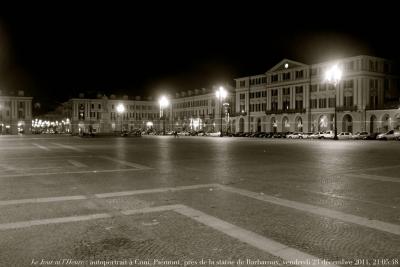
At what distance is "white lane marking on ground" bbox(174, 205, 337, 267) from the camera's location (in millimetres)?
5121

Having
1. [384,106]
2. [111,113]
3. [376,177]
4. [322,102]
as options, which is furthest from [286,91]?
[376,177]

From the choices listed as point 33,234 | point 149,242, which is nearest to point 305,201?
point 149,242

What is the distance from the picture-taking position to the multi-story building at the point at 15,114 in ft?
417

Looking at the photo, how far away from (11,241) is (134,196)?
3.87m

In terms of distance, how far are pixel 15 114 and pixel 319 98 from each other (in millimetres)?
93730

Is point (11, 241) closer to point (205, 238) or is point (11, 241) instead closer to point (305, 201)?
point (205, 238)

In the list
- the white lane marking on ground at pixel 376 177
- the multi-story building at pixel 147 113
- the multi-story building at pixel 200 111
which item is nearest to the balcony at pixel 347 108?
the multi-story building at pixel 200 111

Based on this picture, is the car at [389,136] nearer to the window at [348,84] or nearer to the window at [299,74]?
the window at [348,84]

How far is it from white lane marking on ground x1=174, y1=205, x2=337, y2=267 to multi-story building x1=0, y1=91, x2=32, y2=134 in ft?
434

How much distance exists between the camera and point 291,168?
15578 mm

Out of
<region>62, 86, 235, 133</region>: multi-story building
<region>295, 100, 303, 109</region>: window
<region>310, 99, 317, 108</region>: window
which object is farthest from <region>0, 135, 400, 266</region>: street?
<region>62, 86, 235, 133</region>: multi-story building

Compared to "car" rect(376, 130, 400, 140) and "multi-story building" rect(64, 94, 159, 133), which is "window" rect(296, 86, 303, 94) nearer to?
"car" rect(376, 130, 400, 140)

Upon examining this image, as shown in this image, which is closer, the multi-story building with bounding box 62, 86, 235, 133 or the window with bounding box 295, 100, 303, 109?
the window with bounding box 295, 100, 303, 109

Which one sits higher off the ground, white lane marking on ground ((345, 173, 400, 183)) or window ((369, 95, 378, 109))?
window ((369, 95, 378, 109))
